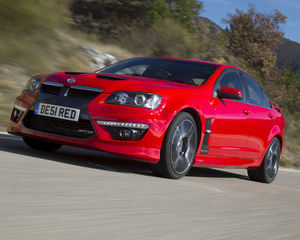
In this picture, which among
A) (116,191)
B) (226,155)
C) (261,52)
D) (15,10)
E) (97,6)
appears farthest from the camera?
(261,52)

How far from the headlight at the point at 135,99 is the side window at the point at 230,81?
4.30ft

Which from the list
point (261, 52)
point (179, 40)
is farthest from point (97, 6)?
point (261, 52)

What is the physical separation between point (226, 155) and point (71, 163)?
2.00m

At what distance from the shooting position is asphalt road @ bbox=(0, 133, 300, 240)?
2703 millimetres

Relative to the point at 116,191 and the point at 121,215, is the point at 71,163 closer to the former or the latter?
the point at 116,191

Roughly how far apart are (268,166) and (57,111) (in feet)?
11.6

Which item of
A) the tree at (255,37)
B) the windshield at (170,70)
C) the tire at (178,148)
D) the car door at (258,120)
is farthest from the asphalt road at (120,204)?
the tree at (255,37)

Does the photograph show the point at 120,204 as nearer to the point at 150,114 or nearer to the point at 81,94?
the point at 150,114

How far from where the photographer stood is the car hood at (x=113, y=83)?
4.85 meters

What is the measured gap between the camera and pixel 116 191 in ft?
12.6

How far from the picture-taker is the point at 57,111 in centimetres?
492

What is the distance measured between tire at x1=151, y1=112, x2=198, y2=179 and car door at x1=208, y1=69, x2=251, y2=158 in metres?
0.37

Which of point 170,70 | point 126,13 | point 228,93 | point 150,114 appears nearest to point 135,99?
point 150,114

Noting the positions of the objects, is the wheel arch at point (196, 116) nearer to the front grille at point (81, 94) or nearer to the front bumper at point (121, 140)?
the front bumper at point (121, 140)
